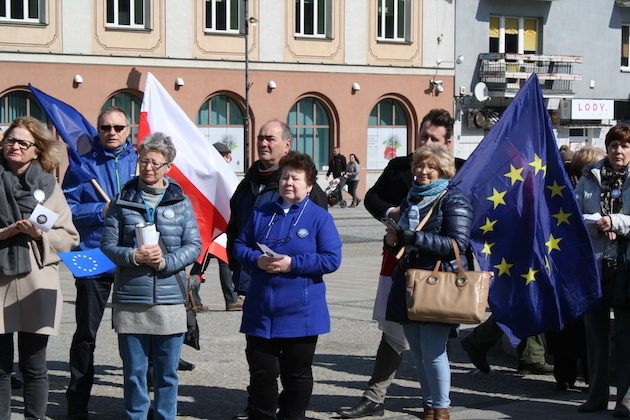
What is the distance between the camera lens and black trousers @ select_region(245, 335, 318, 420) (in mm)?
6957

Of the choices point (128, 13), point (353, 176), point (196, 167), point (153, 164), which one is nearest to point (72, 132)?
point (196, 167)

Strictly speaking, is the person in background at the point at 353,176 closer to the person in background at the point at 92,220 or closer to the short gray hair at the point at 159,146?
the person in background at the point at 92,220

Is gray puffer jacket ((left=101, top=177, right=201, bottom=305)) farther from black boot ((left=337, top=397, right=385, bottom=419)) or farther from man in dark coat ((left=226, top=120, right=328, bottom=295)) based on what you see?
black boot ((left=337, top=397, right=385, bottom=419))

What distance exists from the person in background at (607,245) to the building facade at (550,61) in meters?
32.8

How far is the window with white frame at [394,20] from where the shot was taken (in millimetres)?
39750

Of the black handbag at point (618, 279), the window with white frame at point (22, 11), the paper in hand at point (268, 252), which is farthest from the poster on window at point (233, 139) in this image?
the paper in hand at point (268, 252)

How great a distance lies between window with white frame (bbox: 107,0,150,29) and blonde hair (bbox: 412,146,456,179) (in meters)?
28.2

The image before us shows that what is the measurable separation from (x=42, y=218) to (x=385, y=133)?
33.9 meters

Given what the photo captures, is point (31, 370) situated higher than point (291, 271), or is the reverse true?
point (291, 271)

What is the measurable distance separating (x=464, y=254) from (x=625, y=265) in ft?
3.67

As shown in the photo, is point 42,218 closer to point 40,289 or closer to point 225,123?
point 40,289

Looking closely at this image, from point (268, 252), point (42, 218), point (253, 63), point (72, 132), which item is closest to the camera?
point (268, 252)

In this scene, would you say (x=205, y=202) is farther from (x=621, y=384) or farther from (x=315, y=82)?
(x=315, y=82)

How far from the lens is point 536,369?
927 cm
